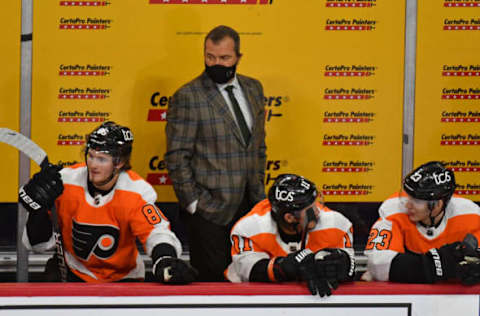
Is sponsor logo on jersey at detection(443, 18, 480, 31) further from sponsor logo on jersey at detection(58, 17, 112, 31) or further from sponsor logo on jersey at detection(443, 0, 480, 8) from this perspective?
sponsor logo on jersey at detection(58, 17, 112, 31)

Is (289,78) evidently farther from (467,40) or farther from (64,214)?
(64,214)

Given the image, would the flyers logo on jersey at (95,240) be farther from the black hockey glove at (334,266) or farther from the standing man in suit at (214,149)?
the black hockey glove at (334,266)

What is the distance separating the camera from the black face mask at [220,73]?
12.6 feet

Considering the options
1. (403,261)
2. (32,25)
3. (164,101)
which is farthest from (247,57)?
(403,261)

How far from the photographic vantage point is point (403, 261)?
2621 mm

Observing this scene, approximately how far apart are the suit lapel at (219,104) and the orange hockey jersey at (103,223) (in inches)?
31.8

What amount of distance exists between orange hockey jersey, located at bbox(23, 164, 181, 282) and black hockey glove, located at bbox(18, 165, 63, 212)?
24 centimetres

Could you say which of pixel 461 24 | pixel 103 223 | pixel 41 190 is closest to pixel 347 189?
pixel 461 24

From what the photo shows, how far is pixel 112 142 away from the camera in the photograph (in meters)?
3.16

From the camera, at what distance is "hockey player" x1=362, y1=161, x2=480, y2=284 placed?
255 centimetres

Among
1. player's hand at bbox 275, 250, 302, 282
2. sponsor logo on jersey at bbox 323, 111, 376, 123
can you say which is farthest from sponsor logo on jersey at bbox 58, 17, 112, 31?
player's hand at bbox 275, 250, 302, 282

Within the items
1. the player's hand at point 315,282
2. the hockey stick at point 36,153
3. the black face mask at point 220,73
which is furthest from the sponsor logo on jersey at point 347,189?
the player's hand at point 315,282

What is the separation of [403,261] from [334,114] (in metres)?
1.98

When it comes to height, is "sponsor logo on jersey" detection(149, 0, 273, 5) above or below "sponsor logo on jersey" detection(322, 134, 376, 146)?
above
